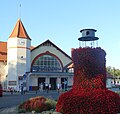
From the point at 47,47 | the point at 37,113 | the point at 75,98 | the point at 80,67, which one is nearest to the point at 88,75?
the point at 80,67

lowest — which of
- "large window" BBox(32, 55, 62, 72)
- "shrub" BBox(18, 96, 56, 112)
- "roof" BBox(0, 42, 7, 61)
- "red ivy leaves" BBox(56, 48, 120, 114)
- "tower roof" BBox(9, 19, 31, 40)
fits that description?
"shrub" BBox(18, 96, 56, 112)

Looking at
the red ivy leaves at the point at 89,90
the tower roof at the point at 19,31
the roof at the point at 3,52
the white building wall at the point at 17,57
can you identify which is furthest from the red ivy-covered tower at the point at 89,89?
the roof at the point at 3,52

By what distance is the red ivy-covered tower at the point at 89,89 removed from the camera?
13578mm

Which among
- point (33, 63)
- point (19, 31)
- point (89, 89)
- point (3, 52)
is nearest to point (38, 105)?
point (89, 89)

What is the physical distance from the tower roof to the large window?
640cm

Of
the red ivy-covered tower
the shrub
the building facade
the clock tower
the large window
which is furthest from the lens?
the large window

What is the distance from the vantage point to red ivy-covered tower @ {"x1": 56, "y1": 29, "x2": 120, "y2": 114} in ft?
44.5

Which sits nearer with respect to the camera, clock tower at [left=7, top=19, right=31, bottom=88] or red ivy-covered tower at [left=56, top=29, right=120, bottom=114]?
red ivy-covered tower at [left=56, top=29, right=120, bottom=114]

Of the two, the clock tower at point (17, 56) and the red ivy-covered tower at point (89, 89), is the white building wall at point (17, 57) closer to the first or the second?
the clock tower at point (17, 56)

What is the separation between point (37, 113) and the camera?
16609 millimetres

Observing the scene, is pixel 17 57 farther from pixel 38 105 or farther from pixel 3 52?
pixel 38 105

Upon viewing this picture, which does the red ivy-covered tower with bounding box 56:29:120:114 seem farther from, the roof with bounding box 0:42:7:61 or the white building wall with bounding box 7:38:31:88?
the roof with bounding box 0:42:7:61

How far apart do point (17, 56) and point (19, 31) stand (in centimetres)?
555

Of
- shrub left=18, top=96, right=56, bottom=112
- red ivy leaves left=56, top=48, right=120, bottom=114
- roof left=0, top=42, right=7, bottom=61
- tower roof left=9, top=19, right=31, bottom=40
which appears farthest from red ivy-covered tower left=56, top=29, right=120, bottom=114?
roof left=0, top=42, right=7, bottom=61
